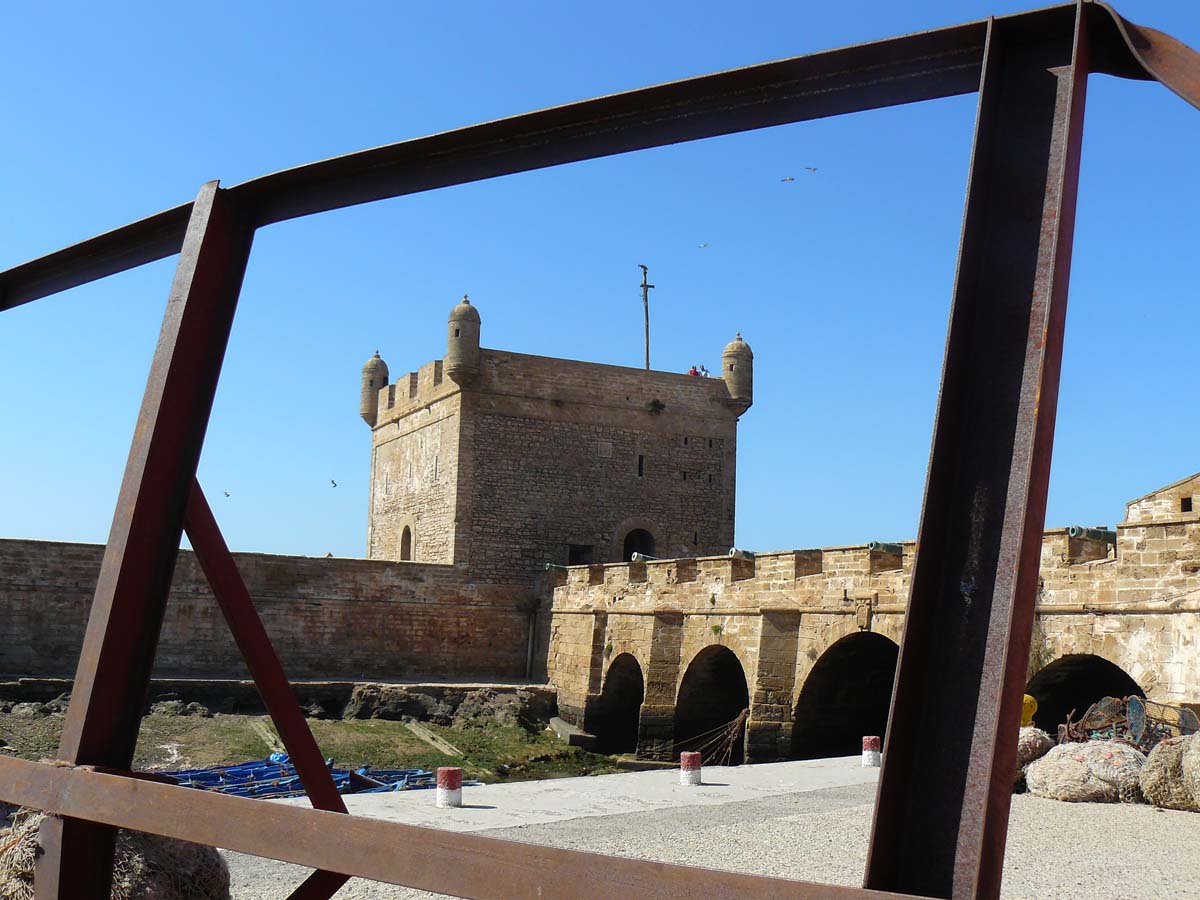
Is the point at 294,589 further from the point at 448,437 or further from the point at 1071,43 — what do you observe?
the point at 1071,43

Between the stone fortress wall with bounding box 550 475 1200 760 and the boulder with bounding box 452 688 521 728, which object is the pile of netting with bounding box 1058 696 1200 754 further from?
the boulder with bounding box 452 688 521 728

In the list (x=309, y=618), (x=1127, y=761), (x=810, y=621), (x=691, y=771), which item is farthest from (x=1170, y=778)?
(x=309, y=618)

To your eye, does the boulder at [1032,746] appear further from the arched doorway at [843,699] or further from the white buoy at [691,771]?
the arched doorway at [843,699]

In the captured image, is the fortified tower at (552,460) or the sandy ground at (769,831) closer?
the sandy ground at (769,831)

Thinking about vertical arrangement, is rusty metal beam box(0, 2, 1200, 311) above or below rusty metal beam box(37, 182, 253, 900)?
above

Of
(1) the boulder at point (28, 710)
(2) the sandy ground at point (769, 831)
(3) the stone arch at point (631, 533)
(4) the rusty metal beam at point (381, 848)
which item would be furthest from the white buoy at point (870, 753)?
(3) the stone arch at point (631, 533)

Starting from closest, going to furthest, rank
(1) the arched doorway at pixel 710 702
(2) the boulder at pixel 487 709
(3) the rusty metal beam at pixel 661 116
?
(3) the rusty metal beam at pixel 661 116, (1) the arched doorway at pixel 710 702, (2) the boulder at pixel 487 709

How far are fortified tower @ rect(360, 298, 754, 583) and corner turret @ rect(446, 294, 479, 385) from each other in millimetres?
29

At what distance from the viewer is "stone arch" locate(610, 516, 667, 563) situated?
26.8 metres

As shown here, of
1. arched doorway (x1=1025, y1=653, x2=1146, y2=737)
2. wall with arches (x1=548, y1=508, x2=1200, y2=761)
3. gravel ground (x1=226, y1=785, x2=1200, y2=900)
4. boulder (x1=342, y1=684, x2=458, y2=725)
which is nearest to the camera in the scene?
gravel ground (x1=226, y1=785, x2=1200, y2=900)

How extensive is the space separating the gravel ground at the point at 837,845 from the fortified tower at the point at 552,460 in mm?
17348

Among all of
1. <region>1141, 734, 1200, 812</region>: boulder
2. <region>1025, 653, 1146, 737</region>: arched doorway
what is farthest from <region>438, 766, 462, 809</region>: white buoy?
<region>1025, 653, 1146, 737</region>: arched doorway

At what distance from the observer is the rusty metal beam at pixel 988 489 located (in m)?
1.49

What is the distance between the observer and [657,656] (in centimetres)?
1862
